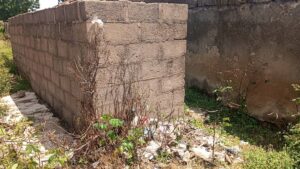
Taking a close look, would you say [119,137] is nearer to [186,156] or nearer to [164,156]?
[164,156]

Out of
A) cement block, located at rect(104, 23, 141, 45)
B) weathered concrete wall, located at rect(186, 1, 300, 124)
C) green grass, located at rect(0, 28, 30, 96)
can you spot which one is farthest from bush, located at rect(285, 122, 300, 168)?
green grass, located at rect(0, 28, 30, 96)

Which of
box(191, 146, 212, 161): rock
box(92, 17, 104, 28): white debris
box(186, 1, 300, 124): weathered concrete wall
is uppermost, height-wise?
box(92, 17, 104, 28): white debris

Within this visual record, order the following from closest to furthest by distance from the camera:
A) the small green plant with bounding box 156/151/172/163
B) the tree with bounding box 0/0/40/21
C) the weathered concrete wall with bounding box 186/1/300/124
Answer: the small green plant with bounding box 156/151/172/163 < the weathered concrete wall with bounding box 186/1/300/124 < the tree with bounding box 0/0/40/21

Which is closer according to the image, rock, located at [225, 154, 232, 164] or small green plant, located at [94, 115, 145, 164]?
small green plant, located at [94, 115, 145, 164]

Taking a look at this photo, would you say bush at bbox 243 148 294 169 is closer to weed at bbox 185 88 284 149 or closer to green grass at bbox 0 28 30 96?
weed at bbox 185 88 284 149

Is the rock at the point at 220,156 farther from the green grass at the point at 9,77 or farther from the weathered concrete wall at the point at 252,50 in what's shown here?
the green grass at the point at 9,77

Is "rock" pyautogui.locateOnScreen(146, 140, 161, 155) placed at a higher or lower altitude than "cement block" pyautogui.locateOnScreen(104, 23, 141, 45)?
lower

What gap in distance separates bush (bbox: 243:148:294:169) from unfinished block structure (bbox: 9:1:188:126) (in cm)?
141

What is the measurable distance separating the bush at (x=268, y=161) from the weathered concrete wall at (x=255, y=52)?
4.76 ft

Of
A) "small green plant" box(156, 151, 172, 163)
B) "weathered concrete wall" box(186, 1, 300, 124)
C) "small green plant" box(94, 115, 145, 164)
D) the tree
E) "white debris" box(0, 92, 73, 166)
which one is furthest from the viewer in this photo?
the tree

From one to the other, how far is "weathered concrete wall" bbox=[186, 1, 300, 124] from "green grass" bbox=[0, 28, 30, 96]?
4.05m

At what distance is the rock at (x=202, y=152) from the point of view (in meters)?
3.24

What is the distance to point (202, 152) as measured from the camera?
3320 mm

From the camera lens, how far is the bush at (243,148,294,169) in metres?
3.09
